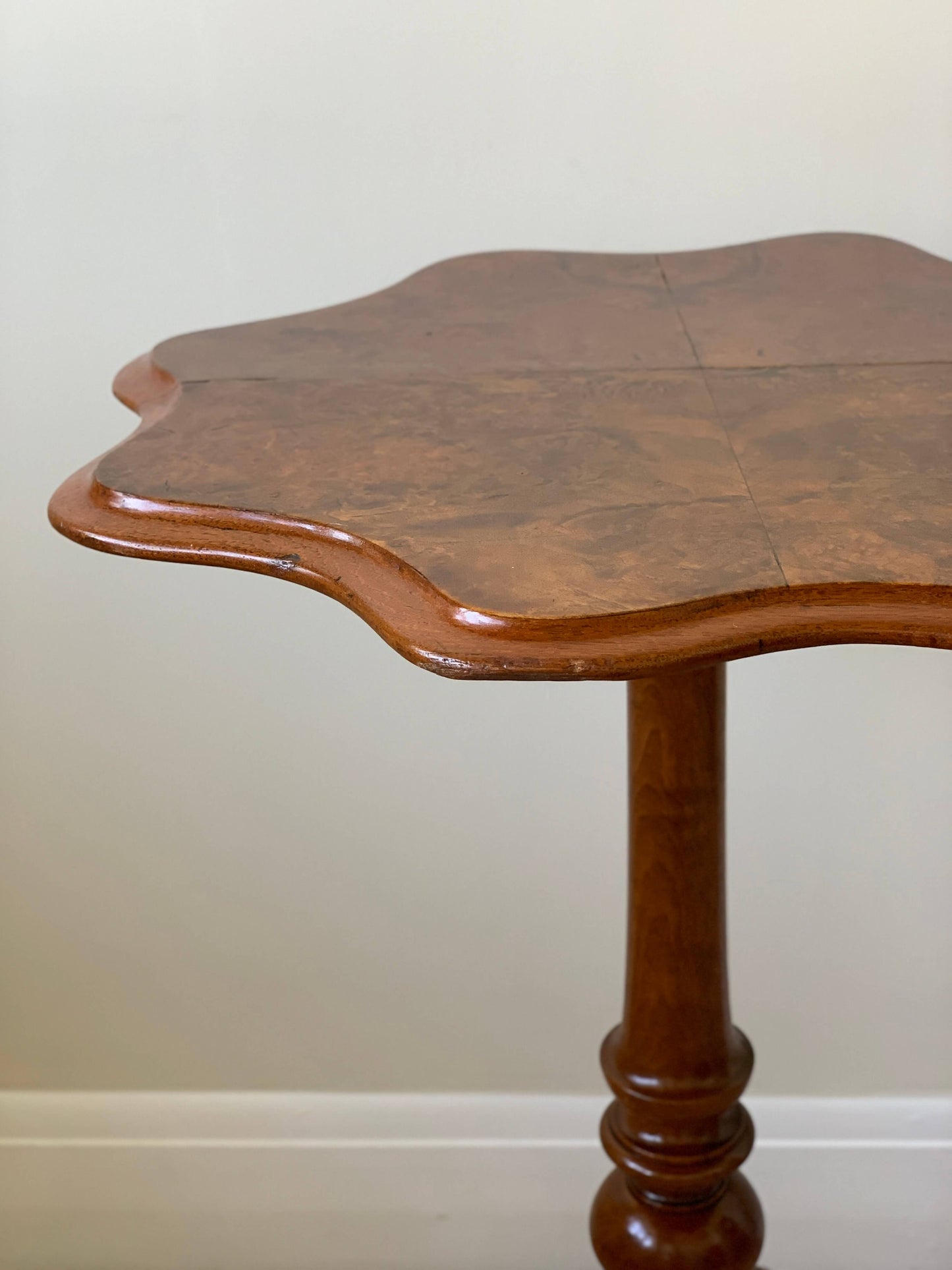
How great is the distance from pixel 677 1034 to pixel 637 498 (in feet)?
1.28

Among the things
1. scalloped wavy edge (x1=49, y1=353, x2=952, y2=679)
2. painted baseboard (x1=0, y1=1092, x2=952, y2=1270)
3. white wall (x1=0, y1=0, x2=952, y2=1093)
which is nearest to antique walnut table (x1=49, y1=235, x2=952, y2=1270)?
scalloped wavy edge (x1=49, y1=353, x2=952, y2=679)

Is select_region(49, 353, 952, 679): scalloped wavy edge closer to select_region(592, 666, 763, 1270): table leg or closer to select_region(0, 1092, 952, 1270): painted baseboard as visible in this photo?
select_region(592, 666, 763, 1270): table leg

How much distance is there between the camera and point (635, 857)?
2.61ft

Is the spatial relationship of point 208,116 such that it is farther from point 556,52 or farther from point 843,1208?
point 843,1208

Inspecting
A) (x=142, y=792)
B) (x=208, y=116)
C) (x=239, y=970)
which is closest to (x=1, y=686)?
(x=142, y=792)

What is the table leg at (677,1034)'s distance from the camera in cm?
77

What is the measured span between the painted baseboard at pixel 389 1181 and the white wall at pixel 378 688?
0.03 m

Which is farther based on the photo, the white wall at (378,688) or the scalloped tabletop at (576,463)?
the white wall at (378,688)

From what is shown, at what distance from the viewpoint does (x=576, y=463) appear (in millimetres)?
612

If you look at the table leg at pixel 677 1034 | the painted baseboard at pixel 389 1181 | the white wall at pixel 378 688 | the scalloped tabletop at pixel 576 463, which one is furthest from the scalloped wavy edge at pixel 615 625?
the painted baseboard at pixel 389 1181

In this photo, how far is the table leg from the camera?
0.77 meters

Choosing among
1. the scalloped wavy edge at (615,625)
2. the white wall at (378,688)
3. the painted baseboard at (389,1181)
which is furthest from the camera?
the painted baseboard at (389,1181)

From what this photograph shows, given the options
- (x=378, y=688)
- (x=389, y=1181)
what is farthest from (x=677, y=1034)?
(x=389, y=1181)

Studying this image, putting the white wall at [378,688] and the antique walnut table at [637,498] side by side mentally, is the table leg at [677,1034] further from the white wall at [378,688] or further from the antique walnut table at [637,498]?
the white wall at [378,688]
